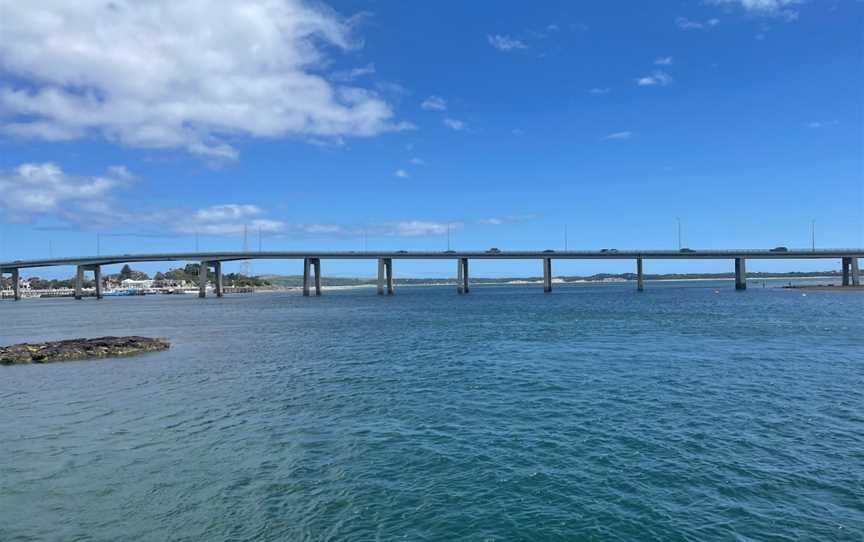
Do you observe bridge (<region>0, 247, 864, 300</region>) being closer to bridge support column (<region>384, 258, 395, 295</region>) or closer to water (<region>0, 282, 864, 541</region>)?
bridge support column (<region>384, 258, 395, 295</region>)

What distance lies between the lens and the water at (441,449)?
11.6 meters

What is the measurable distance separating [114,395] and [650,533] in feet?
78.1

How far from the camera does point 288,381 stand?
28.0 meters

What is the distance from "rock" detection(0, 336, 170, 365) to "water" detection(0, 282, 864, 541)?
131 inches

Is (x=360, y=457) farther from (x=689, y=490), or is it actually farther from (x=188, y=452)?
(x=689, y=490)

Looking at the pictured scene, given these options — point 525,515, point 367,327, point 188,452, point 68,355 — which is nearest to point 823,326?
point 367,327

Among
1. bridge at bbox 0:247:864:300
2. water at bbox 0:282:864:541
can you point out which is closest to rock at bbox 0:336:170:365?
water at bbox 0:282:864:541

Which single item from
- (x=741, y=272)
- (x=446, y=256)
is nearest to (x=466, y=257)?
(x=446, y=256)

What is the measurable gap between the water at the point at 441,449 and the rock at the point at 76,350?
131 inches

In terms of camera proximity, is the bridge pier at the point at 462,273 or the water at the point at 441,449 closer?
the water at the point at 441,449

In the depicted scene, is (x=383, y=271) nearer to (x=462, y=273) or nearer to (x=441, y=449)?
(x=462, y=273)


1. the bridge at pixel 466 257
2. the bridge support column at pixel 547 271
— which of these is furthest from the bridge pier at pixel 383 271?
the bridge support column at pixel 547 271

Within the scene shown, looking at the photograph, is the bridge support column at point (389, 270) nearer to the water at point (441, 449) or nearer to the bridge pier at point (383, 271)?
the bridge pier at point (383, 271)

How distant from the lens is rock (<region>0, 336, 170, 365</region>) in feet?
121
